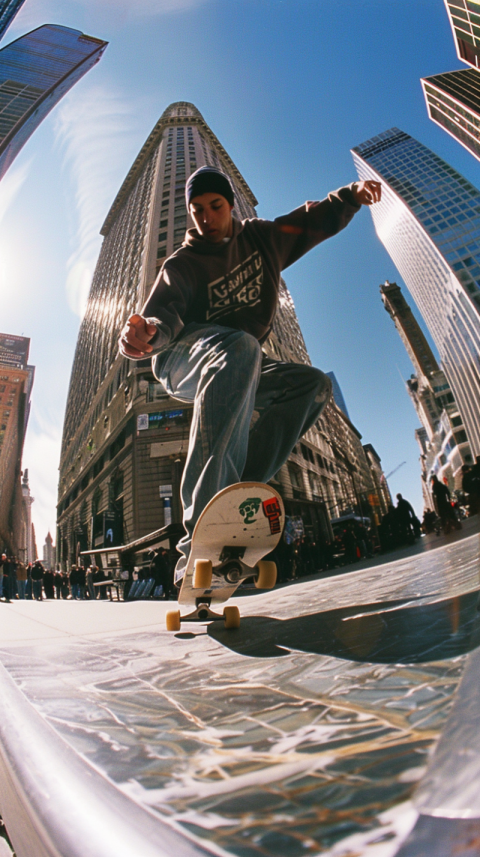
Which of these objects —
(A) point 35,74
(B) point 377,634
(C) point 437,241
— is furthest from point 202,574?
(A) point 35,74

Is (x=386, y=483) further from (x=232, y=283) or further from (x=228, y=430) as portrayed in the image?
(x=232, y=283)

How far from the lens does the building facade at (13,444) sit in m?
1.45

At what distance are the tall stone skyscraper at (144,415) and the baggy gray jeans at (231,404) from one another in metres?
0.08

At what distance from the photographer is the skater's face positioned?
1090mm

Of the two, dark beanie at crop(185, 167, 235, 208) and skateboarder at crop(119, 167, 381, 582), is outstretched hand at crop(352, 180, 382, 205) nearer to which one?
skateboarder at crop(119, 167, 381, 582)

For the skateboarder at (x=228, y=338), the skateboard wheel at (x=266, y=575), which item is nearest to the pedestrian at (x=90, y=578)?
the skateboarder at (x=228, y=338)

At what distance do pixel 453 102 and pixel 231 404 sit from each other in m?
0.80

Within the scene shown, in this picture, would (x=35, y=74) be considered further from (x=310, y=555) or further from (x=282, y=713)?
(x=282, y=713)

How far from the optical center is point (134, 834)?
4.7 inches

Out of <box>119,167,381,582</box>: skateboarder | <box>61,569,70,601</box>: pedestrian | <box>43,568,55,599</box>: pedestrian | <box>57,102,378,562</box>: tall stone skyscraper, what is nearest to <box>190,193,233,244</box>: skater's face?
<box>119,167,381,582</box>: skateboarder

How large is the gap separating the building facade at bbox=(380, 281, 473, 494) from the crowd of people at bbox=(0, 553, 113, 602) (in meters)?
1.06

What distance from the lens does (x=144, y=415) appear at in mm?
1275

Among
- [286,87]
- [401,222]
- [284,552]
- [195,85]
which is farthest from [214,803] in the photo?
[195,85]

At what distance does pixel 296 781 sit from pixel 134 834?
59 mm
